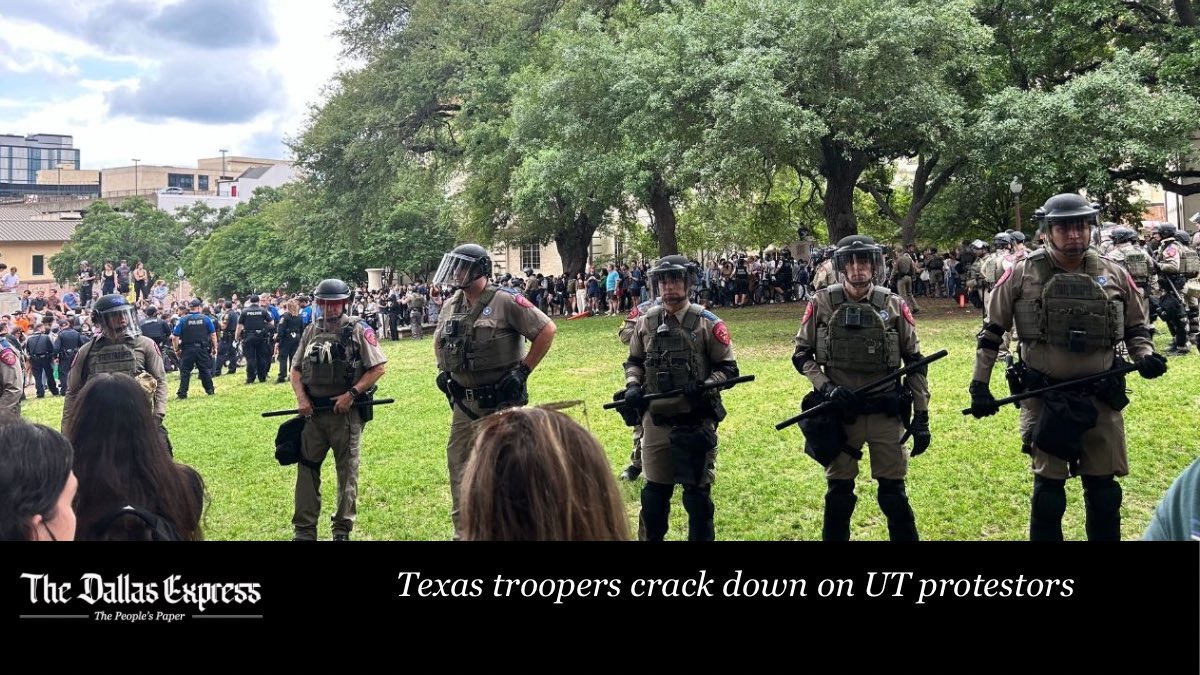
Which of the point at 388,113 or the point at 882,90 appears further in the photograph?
the point at 388,113

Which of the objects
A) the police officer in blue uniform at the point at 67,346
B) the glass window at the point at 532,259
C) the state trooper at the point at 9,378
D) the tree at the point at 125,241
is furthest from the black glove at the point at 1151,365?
the tree at the point at 125,241

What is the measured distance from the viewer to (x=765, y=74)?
2019 centimetres

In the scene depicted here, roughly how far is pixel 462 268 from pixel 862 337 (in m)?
2.96

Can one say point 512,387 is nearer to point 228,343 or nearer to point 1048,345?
point 1048,345

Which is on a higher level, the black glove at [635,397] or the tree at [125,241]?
the tree at [125,241]

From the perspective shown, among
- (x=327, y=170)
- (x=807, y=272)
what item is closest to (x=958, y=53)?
(x=807, y=272)

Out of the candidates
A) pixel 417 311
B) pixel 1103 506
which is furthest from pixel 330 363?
pixel 417 311

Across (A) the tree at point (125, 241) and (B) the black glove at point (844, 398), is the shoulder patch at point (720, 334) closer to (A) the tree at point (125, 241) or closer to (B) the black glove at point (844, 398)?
(B) the black glove at point (844, 398)

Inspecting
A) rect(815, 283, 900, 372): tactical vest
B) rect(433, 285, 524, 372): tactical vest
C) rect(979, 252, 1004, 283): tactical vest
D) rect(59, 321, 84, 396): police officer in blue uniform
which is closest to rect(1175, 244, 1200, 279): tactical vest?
rect(979, 252, 1004, 283): tactical vest

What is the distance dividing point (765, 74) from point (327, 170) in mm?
19714

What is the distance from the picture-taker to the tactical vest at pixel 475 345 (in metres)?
7.20

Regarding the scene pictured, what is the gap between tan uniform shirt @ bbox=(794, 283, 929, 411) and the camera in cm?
615

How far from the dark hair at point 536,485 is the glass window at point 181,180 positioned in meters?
122
